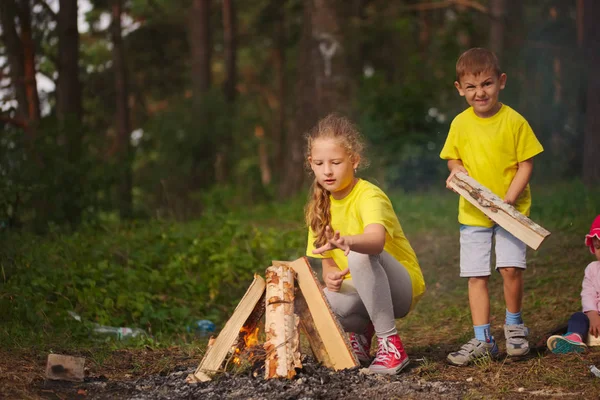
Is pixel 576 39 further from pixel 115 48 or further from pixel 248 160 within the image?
pixel 248 160

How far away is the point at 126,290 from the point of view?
6402 millimetres

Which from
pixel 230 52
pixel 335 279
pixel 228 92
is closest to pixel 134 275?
pixel 335 279

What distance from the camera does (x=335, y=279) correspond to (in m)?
4.17

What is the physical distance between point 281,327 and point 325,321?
266mm

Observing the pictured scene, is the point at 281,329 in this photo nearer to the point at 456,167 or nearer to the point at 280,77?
the point at 456,167

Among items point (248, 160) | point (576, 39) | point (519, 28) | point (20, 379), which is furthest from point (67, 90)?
point (248, 160)

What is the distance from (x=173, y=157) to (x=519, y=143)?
36.1 feet

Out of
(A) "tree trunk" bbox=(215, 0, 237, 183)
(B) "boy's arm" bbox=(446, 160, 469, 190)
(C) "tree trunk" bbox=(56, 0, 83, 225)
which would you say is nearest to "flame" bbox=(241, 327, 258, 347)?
(B) "boy's arm" bbox=(446, 160, 469, 190)

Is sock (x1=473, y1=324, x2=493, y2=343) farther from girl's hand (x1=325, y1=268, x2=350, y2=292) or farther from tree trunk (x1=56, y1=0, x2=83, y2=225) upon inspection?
tree trunk (x1=56, y1=0, x2=83, y2=225)

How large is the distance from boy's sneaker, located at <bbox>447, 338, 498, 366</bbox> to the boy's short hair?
1.56 m

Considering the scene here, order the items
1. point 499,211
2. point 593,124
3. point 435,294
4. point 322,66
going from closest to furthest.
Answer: point 499,211 → point 435,294 → point 593,124 → point 322,66

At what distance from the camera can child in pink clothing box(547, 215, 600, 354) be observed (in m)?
4.50

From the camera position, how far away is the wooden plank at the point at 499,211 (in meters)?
4.21

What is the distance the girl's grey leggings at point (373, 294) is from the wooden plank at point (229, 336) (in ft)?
1.39
